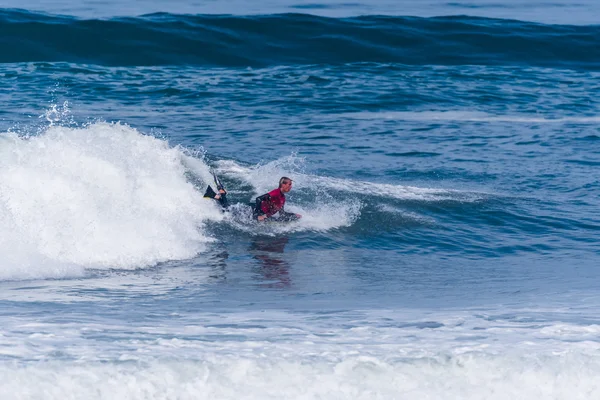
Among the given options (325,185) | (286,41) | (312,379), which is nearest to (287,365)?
(312,379)

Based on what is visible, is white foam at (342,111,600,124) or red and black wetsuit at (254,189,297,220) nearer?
red and black wetsuit at (254,189,297,220)

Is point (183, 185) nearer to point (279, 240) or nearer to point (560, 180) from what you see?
point (279, 240)

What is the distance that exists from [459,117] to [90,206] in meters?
13.8

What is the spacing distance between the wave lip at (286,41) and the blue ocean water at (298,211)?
0.46 feet

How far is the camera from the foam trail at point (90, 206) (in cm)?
1138

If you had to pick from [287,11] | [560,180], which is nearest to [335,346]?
[560,180]

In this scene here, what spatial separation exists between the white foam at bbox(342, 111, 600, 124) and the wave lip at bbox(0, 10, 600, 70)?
26.3 feet

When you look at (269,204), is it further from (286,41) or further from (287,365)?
(286,41)

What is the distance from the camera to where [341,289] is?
10477mm

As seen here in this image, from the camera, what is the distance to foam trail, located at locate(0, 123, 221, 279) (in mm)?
11375

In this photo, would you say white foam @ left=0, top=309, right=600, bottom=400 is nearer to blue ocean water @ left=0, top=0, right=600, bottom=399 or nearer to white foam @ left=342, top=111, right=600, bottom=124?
blue ocean water @ left=0, top=0, right=600, bottom=399

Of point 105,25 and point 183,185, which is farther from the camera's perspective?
point 105,25

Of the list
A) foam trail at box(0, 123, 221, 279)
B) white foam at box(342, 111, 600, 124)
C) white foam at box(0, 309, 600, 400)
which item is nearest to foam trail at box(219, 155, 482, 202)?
foam trail at box(0, 123, 221, 279)

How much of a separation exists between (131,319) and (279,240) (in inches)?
224
